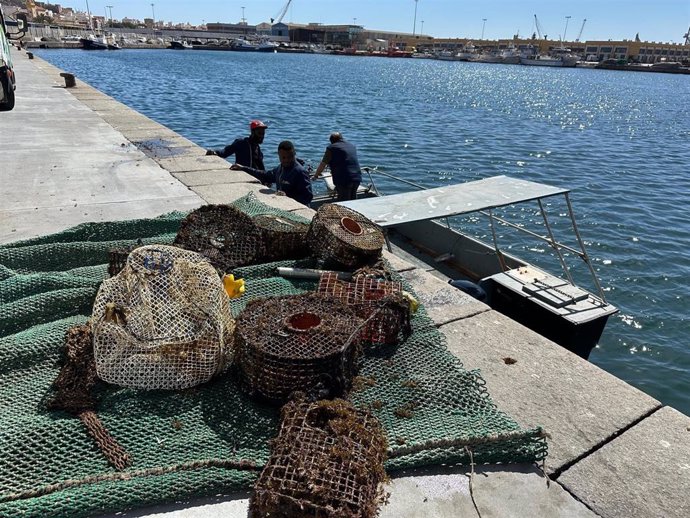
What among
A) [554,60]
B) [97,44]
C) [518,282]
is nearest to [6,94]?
[518,282]

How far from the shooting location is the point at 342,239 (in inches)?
187

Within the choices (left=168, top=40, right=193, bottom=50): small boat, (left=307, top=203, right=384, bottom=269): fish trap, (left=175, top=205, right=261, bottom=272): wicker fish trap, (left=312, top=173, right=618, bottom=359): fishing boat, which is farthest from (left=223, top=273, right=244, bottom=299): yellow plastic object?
(left=168, top=40, right=193, bottom=50): small boat

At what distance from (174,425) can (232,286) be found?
5.31ft

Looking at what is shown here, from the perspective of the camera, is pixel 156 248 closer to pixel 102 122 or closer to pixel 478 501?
pixel 478 501

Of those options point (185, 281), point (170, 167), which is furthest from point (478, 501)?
point (170, 167)

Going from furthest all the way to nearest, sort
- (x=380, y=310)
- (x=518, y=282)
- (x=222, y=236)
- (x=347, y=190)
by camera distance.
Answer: (x=347, y=190) < (x=518, y=282) < (x=222, y=236) < (x=380, y=310)

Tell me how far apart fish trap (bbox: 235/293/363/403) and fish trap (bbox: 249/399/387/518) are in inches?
12.2

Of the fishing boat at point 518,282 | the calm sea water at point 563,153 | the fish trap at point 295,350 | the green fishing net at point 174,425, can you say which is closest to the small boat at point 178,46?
the calm sea water at point 563,153

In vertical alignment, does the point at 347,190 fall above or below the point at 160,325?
below

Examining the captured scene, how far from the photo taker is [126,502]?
2.50 meters

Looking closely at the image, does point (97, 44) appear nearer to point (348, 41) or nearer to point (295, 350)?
A: point (348, 41)

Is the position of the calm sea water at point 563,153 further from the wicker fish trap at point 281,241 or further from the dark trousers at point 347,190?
the wicker fish trap at point 281,241

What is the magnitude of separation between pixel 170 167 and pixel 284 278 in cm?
544

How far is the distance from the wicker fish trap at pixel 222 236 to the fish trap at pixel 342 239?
2.05ft
